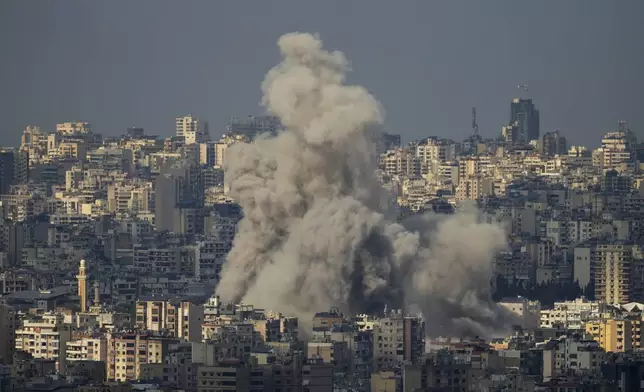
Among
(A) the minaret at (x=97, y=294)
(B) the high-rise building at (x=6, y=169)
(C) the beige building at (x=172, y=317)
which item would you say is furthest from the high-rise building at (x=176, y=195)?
(C) the beige building at (x=172, y=317)

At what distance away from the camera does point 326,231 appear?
4994cm

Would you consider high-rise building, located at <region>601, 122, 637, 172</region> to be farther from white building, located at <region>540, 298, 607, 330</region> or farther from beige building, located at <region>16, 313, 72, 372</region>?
beige building, located at <region>16, 313, 72, 372</region>

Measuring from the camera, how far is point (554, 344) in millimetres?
42969

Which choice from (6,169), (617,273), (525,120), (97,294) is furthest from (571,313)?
(525,120)

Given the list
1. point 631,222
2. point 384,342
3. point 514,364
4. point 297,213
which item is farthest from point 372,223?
point 631,222

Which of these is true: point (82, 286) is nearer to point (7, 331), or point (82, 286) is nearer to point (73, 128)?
point (7, 331)

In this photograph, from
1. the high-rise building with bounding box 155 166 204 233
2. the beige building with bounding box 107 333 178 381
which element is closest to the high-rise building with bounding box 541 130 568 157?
the high-rise building with bounding box 155 166 204 233

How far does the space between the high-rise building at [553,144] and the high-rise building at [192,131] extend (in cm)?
1150

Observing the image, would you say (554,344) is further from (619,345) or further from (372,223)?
(372,223)

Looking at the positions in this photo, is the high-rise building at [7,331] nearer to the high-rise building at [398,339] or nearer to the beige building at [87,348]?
the beige building at [87,348]

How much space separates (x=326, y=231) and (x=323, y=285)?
85cm

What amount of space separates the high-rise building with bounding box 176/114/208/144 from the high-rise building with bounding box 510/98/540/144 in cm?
941

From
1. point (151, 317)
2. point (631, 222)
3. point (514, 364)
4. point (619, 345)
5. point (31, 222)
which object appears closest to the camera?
point (514, 364)

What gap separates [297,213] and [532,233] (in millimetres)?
17947
